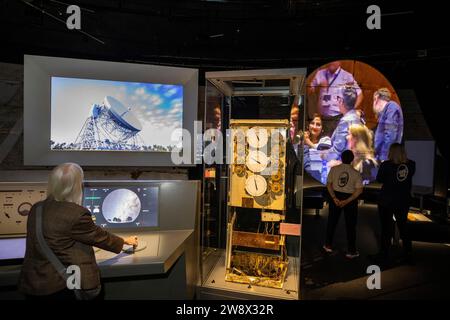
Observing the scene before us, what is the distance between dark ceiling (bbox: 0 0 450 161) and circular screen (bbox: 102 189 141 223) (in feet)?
7.37

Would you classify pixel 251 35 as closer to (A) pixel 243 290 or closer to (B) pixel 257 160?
(B) pixel 257 160

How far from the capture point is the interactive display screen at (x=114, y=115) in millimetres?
2066

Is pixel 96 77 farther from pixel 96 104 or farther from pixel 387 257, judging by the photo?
pixel 387 257

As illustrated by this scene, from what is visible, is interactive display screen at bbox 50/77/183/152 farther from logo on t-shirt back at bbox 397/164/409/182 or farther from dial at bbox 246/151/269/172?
logo on t-shirt back at bbox 397/164/409/182

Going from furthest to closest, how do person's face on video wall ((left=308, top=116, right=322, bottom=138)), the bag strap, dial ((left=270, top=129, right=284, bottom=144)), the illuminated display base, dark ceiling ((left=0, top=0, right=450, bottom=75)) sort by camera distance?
person's face on video wall ((left=308, top=116, right=322, bottom=138)) → dark ceiling ((left=0, top=0, right=450, bottom=75)) → dial ((left=270, top=129, right=284, bottom=144)) → the illuminated display base → the bag strap

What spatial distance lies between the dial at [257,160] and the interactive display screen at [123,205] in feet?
2.65

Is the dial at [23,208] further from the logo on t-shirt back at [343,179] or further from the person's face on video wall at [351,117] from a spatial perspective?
the person's face on video wall at [351,117]

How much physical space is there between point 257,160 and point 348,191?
174cm

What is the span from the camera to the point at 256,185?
2.42m

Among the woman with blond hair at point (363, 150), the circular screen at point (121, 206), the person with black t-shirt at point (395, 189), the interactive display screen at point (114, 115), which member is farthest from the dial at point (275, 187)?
the woman with blond hair at point (363, 150)

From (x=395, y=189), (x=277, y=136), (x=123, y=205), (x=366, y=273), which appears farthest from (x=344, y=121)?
(x=123, y=205)

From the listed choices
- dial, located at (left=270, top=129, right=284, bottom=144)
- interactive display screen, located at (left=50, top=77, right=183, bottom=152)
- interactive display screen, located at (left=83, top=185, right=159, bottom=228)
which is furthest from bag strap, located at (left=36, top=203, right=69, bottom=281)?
dial, located at (left=270, top=129, right=284, bottom=144)

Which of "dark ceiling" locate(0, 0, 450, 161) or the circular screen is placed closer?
the circular screen

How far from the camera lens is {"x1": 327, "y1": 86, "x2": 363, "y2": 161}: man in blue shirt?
189 inches
